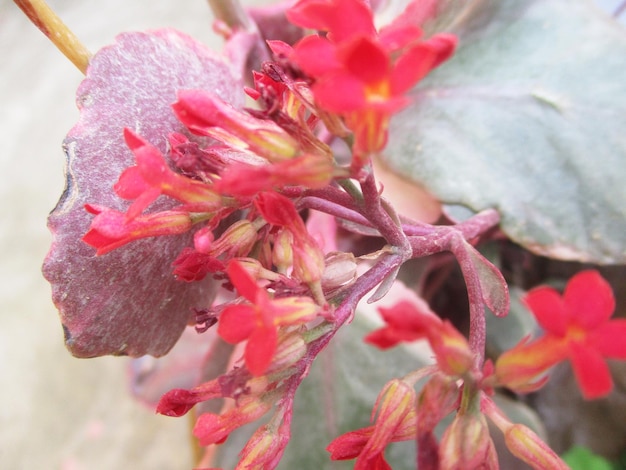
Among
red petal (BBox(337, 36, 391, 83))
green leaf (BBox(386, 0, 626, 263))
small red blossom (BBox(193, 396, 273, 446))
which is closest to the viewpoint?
red petal (BBox(337, 36, 391, 83))

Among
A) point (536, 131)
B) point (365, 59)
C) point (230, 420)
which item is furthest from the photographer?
point (536, 131)

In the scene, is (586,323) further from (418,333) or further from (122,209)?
(122,209)

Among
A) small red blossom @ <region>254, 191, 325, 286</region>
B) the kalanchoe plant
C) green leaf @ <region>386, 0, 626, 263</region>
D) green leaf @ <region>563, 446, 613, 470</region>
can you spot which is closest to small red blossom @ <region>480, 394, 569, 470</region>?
the kalanchoe plant

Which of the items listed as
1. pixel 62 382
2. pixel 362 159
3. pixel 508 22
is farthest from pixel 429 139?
pixel 62 382

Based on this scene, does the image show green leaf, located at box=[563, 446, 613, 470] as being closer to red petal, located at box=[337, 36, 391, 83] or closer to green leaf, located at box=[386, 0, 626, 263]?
green leaf, located at box=[386, 0, 626, 263]

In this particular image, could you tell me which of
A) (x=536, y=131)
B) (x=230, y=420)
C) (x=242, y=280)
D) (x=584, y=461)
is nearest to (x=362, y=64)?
(x=242, y=280)

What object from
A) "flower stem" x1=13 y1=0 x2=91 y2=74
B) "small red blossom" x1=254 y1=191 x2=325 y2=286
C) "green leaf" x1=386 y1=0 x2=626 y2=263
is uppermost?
"flower stem" x1=13 y1=0 x2=91 y2=74

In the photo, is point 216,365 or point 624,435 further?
point 624,435

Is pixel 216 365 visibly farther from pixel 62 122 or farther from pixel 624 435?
pixel 62 122
